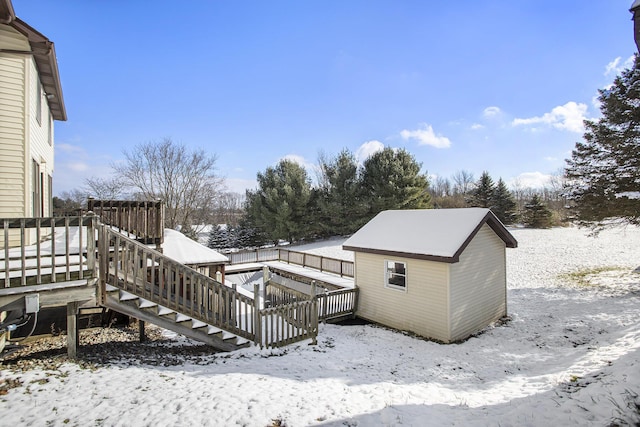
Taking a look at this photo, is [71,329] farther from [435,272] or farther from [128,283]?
[435,272]

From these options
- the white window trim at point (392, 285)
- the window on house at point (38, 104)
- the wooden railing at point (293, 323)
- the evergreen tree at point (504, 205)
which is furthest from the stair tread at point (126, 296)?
the evergreen tree at point (504, 205)

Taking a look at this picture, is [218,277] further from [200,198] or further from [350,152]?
[350,152]

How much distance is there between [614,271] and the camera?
1598 centimetres

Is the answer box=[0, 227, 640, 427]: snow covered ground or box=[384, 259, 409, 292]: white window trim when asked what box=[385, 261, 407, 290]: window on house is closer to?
box=[384, 259, 409, 292]: white window trim

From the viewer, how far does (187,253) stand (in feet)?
38.4

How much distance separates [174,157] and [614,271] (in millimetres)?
31332

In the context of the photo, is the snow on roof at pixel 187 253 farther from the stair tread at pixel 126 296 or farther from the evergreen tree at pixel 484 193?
the evergreen tree at pixel 484 193

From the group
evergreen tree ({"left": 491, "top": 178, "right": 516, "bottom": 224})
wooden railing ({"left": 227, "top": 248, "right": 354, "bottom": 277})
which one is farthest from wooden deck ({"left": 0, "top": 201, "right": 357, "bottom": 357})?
evergreen tree ({"left": 491, "top": 178, "right": 516, "bottom": 224})

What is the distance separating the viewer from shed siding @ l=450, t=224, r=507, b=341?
354 inches

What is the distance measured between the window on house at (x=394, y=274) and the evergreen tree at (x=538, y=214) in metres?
30.7

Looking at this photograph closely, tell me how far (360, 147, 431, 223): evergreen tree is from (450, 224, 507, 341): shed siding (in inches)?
730

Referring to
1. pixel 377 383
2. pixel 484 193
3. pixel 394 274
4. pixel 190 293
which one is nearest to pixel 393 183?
pixel 484 193

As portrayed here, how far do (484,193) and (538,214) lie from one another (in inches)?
235

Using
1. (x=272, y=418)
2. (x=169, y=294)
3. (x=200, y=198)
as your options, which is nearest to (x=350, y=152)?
(x=200, y=198)
